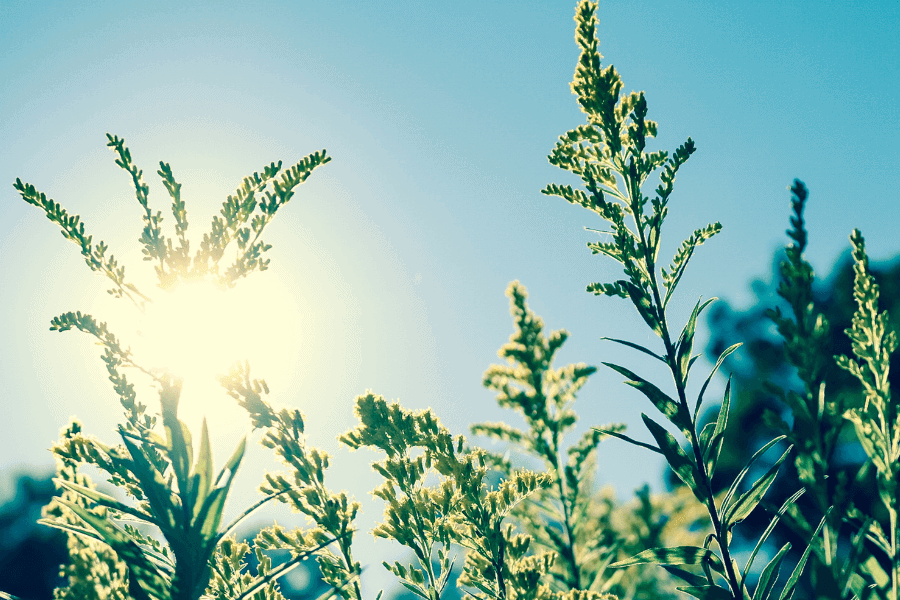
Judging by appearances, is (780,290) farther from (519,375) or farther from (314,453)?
(314,453)

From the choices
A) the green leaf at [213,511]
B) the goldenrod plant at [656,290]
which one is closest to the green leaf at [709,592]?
the goldenrod plant at [656,290]

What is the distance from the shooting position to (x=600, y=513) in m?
4.57

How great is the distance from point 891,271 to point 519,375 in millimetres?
20478

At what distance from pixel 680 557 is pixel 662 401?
62 cm

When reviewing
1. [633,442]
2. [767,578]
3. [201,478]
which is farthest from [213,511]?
[767,578]

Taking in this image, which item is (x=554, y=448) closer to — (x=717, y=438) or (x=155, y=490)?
(x=717, y=438)

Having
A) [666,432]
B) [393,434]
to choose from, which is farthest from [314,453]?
[666,432]

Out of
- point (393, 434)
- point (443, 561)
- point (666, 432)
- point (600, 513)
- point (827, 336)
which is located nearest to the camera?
point (827, 336)

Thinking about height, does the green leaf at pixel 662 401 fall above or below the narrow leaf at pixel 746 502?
above

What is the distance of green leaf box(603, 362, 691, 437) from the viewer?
191 centimetres

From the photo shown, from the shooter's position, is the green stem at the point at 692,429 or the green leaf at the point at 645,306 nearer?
the green stem at the point at 692,429

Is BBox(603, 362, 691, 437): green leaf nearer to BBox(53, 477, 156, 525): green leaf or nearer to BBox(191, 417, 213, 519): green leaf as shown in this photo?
BBox(191, 417, 213, 519): green leaf

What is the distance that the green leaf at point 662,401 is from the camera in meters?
1.91

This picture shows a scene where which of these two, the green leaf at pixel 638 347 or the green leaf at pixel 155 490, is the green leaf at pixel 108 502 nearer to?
the green leaf at pixel 155 490
